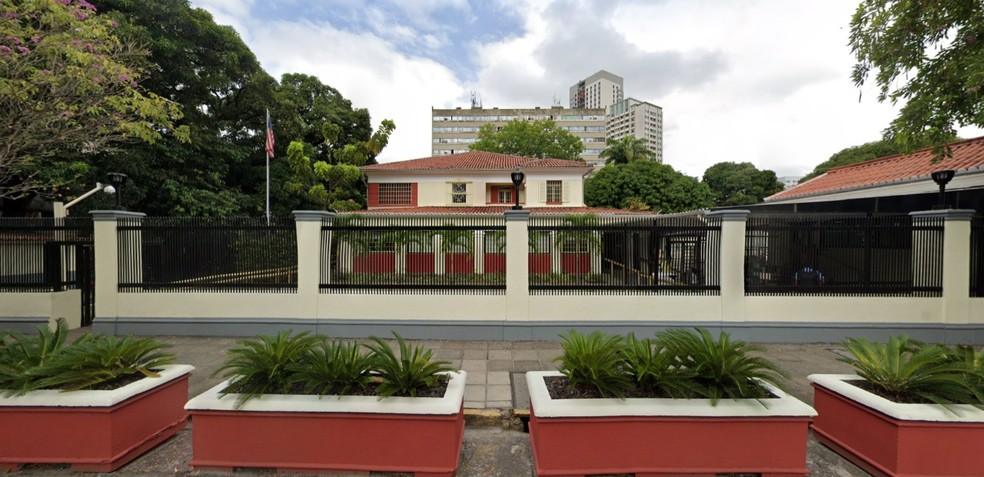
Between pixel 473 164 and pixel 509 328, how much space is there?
1656 centimetres

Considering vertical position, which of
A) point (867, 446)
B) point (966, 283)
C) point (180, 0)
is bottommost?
point (867, 446)

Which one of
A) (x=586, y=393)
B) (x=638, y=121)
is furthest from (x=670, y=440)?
(x=638, y=121)

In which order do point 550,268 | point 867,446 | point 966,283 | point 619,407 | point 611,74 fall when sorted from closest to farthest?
point 619,407, point 867,446, point 966,283, point 550,268, point 611,74

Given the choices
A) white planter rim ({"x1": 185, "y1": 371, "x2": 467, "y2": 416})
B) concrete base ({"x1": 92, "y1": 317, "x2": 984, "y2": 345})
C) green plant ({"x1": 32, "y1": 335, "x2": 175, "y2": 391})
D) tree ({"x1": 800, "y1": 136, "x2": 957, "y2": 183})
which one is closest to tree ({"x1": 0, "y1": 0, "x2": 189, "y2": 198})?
concrete base ({"x1": 92, "y1": 317, "x2": 984, "y2": 345})

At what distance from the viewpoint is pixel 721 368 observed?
10.5ft

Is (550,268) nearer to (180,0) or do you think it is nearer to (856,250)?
(856,250)

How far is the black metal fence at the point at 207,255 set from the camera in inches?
274

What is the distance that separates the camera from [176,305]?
7.02m

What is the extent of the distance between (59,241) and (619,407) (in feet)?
32.4

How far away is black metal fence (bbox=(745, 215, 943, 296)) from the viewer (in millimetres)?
6594

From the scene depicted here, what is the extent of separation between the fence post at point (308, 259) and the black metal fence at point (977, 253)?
11.1 m

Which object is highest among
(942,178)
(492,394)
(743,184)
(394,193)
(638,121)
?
(638,121)

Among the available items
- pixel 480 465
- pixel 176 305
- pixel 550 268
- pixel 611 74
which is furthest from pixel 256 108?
pixel 611 74

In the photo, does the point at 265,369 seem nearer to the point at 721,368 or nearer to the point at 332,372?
the point at 332,372
